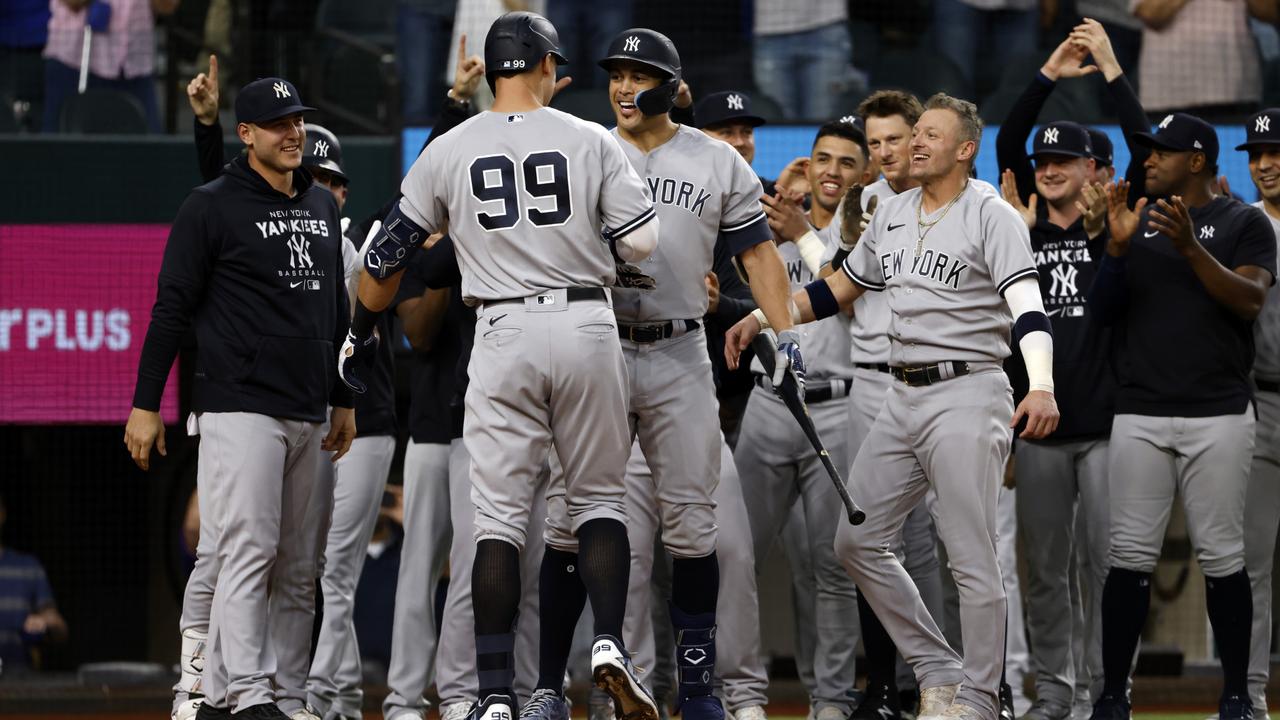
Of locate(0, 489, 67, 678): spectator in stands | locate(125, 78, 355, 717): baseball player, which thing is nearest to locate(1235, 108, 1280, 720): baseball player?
locate(125, 78, 355, 717): baseball player

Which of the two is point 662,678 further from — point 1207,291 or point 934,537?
point 1207,291

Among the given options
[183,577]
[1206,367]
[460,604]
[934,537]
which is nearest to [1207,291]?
[1206,367]

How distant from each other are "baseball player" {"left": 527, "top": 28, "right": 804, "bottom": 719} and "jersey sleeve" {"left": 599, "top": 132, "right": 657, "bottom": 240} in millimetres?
371

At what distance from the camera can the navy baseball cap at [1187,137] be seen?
6.12 meters

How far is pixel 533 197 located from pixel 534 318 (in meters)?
0.35

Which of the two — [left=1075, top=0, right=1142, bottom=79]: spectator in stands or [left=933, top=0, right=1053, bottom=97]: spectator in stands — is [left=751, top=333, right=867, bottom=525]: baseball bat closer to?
[left=933, top=0, right=1053, bottom=97]: spectator in stands

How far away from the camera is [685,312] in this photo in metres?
5.37

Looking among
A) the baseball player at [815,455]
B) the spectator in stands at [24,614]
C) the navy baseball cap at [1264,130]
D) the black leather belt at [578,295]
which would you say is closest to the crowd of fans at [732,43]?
the spectator in stands at [24,614]

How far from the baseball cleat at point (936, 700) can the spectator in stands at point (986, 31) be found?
17.5ft

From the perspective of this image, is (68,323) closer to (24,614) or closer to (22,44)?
(24,614)

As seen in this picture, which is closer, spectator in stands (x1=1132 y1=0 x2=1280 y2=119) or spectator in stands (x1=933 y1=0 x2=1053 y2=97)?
spectator in stands (x1=1132 y1=0 x2=1280 y2=119)

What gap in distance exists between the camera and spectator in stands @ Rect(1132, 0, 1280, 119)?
9516 millimetres

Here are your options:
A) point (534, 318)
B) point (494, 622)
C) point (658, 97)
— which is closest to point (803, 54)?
point (658, 97)

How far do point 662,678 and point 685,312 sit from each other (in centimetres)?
161
